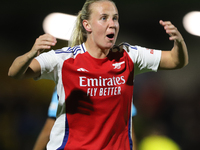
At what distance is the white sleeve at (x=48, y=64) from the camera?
1436mm

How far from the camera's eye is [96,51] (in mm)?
1647

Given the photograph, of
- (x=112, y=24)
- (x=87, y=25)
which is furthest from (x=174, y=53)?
(x=87, y=25)

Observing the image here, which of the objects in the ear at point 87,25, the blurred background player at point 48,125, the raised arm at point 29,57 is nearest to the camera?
the raised arm at point 29,57

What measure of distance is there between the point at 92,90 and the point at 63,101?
19 cm

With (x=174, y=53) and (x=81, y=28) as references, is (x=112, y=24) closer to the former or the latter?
(x=81, y=28)

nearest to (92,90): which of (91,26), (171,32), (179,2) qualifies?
(91,26)

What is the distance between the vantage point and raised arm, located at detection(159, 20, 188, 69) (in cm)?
146

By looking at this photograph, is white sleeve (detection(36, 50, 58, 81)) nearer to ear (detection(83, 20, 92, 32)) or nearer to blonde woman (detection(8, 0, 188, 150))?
blonde woman (detection(8, 0, 188, 150))

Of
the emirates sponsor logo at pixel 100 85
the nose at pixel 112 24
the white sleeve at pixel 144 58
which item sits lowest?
the emirates sponsor logo at pixel 100 85

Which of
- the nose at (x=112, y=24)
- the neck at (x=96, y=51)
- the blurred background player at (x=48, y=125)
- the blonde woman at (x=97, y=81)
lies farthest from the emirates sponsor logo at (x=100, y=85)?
the blurred background player at (x=48, y=125)

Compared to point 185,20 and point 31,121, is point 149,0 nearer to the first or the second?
point 185,20

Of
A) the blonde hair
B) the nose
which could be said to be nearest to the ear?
the blonde hair

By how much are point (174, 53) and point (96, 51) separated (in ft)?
1.66

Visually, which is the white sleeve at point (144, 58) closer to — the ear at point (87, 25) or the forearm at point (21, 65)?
the ear at point (87, 25)
